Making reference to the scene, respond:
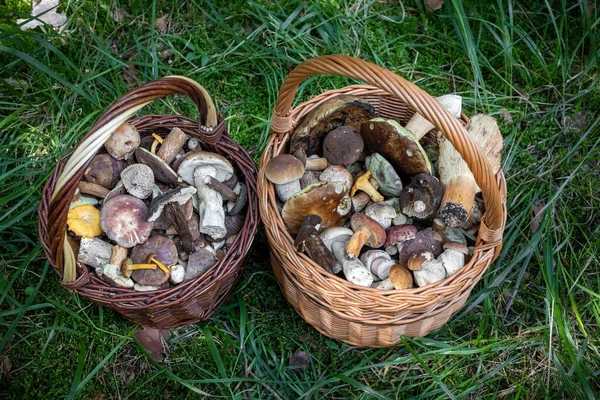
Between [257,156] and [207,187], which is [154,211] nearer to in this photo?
[207,187]

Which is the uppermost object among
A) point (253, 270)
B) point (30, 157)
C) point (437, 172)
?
point (437, 172)

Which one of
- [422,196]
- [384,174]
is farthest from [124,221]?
[422,196]

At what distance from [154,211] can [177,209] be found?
0.11 m

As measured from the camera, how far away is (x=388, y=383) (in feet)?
9.78

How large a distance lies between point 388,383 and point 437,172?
1.13 metres

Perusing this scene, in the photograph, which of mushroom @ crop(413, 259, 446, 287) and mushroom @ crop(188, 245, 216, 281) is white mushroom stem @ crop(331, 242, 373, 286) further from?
mushroom @ crop(188, 245, 216, 281)

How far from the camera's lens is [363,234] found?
2.64m

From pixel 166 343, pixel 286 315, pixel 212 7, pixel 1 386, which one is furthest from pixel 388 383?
pixel 212 7

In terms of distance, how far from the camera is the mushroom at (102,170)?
2797 mm

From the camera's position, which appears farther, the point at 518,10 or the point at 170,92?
the point at 518,10

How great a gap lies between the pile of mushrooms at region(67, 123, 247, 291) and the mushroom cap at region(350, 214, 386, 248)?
23.1 inches

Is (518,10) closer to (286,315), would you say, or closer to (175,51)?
(175,51)

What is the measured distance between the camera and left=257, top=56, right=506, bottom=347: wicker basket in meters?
2.27

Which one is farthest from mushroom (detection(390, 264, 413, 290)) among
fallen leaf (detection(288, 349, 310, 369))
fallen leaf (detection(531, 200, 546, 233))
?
fallen leaf (detection(531, 200, 546, 233))
